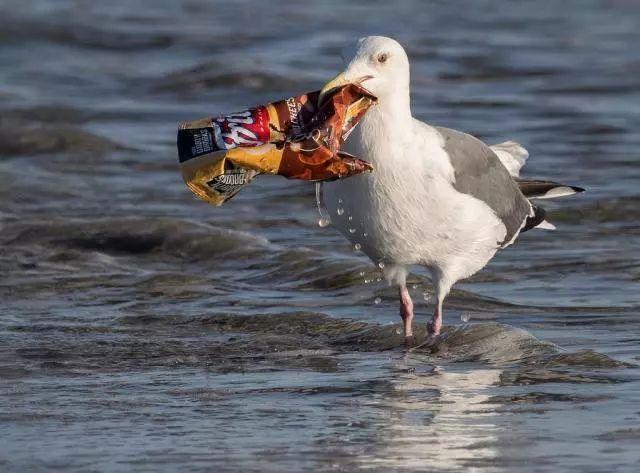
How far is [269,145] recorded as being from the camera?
17.4 ft

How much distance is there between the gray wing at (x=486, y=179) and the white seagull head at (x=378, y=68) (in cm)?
43

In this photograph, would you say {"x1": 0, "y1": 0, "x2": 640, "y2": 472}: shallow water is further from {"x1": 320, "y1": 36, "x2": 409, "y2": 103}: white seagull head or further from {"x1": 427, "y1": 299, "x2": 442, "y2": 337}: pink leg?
{"x1": 320, "y1": 36, "x2": 409, "y2": 103}: white seagull head

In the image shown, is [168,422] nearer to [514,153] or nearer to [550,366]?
[550,366]

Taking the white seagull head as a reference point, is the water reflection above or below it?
below

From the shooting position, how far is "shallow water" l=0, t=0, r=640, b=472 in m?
4.66

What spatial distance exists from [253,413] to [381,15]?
612 inches

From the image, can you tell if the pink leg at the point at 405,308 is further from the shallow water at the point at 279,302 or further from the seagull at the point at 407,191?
the shallow water at the point at 279,302

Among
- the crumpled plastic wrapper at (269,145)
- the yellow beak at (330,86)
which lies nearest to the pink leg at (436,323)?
the crumpled plastic wrapper at (269,145)

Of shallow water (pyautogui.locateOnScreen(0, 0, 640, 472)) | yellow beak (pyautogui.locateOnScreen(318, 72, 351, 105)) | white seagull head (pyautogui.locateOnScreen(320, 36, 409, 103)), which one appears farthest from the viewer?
white seagull head (pyautogui.locateOnScreen(320, 36, 409, 103))

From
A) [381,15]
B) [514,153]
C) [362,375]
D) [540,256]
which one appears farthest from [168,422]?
[381,15]

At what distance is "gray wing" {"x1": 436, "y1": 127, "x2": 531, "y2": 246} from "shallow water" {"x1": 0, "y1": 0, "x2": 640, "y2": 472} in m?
0.49

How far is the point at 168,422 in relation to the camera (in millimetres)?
4848

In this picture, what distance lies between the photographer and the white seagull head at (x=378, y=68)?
5.78 metres

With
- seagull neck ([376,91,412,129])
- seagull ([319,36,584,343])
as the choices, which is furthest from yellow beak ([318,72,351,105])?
seagull neck ([376,91,412,129])
